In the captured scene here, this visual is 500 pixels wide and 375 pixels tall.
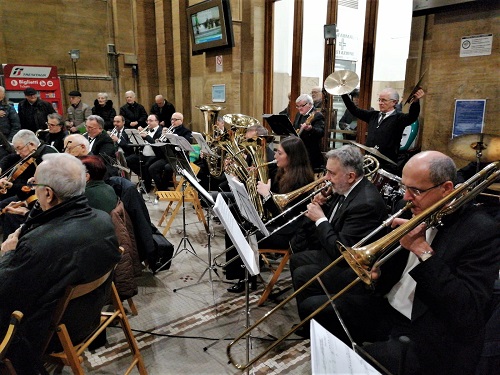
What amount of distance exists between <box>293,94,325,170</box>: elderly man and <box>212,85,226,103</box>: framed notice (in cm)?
287

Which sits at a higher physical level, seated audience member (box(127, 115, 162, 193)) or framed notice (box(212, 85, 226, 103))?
framed notice (box(212, 85, 226, 103))

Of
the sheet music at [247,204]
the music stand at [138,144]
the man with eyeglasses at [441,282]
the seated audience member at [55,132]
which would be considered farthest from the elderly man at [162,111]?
the man with eyeglasses at [441,282]

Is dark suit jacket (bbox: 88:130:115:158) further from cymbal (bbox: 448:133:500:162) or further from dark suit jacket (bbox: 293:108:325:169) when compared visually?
cymbal (bbox: 448:133:500:162)

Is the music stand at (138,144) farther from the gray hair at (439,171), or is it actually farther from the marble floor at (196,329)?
the gray hair at (439,171)

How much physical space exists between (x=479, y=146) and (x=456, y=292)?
1786mm

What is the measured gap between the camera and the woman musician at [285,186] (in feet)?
10.0

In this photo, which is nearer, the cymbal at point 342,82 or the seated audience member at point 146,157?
the cymbal at point 342,82

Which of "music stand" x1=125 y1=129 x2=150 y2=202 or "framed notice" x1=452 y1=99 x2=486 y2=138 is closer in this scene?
"framed notice" x1=452 y1=99 x2=486 y2=138

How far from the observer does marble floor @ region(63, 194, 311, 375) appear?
94.5 inches

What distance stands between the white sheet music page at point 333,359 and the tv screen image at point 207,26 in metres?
7.05

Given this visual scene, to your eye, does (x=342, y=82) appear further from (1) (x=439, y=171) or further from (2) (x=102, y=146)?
(1) (x=439, y=171)

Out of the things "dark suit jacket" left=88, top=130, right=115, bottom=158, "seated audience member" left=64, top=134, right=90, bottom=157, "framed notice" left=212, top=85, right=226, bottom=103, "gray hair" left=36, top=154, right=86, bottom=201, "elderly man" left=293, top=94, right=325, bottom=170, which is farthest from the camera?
"framed notice" left=212, top=85, right=226, bottom=103

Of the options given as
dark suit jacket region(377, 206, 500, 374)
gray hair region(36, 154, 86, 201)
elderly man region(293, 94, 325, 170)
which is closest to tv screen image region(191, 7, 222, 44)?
elderly man region(293, 94, 325, 170)

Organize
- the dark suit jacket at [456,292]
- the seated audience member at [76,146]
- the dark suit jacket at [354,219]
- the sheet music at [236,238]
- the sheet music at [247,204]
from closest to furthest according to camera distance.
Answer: the dark suit jacket at [456,292] → the sheet music at [236,238] → the sheet music at [247,204] → the dark suit jacket at [354,219] → the seated audience member at [76,146]
